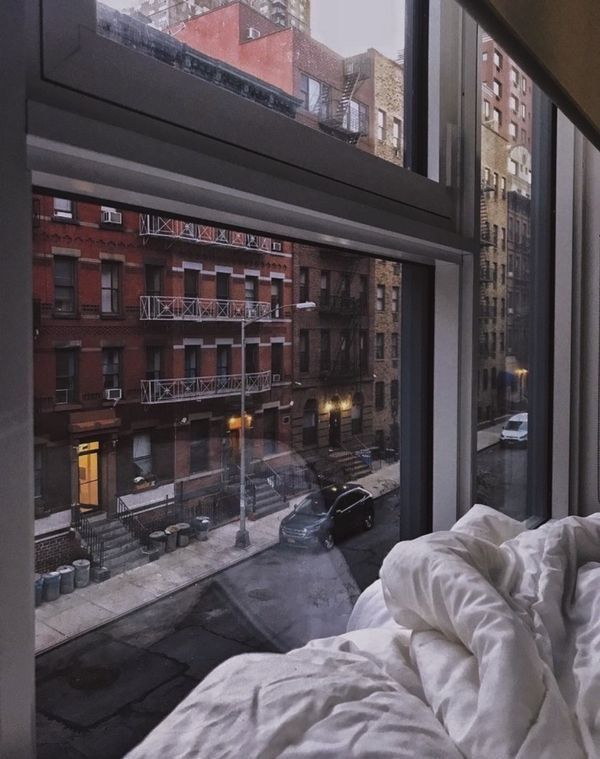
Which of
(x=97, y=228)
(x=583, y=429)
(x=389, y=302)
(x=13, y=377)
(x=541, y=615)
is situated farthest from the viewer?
(x=583, y=429)

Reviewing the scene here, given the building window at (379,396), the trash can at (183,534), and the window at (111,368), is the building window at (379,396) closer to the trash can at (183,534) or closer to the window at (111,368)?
the trash can at (183,534)

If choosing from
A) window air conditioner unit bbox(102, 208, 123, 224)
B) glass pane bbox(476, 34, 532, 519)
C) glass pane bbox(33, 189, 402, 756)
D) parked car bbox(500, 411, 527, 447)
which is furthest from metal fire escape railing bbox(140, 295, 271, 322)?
parked car bbox(500, 411, 527, 447)

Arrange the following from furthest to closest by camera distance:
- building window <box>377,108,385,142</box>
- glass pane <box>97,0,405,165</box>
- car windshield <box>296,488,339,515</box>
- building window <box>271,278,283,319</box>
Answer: building window <box>377,108,385,142</box> → car windshield <box>296,488,339,515</box> → building window <box>271,278,283,319</box> → glass pane <box>97,0,405,165</box>

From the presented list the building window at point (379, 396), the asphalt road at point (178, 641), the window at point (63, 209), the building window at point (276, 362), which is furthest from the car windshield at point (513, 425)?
the window at point (63, 209)

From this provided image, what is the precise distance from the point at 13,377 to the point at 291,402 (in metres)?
0.67

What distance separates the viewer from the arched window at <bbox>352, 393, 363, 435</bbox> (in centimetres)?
141

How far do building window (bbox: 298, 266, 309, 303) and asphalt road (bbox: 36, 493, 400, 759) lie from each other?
1.49ft

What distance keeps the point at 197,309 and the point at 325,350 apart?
0.37 metres

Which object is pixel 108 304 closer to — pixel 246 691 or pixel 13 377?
pixel 13 377

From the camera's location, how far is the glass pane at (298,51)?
2.97 feet

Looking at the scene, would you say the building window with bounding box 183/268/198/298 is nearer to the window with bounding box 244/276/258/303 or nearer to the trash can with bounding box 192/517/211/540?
the window with bounding box 244/276/258/303

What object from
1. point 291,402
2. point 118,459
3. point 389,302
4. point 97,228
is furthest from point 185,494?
point 389,302

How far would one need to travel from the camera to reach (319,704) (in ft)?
2.35

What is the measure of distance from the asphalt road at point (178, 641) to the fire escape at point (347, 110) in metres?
0.78
